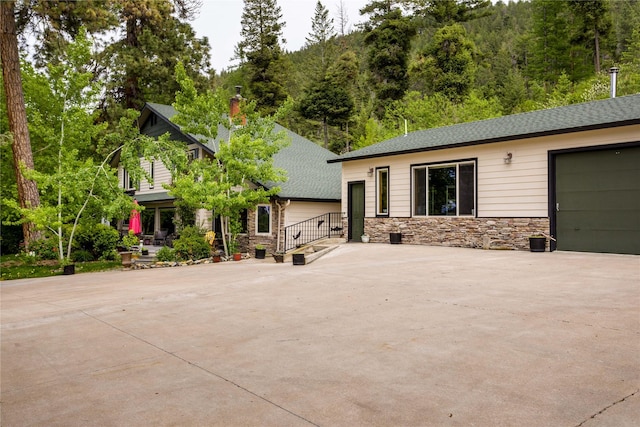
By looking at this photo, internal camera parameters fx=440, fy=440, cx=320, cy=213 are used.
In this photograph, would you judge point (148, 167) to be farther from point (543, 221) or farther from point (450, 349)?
point (450, 349)

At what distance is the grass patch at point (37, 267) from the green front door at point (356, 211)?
25.5 feet

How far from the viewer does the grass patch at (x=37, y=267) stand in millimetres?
11391

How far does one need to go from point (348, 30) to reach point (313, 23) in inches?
159

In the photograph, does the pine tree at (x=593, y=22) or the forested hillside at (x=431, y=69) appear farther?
the pine tree at (x=593, y=22)

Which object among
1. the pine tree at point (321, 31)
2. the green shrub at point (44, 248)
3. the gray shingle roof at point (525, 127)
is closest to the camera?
the gray shingle roof at point (525, 127)

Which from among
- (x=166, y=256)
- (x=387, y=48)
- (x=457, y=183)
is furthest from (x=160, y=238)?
(x=387, y=48)

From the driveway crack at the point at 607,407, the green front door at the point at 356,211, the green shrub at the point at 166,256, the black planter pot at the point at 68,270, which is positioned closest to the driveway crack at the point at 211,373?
the driveway crack at the point at 607,407

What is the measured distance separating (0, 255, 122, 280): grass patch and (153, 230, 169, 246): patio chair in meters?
6.50

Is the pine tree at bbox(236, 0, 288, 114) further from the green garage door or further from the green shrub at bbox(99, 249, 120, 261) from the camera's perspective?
the green garage door

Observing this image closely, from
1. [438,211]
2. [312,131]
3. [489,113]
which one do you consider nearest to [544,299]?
[438,211]

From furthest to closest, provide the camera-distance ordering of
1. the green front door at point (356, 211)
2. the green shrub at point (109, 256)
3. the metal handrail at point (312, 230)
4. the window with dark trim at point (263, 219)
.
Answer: the window with dark trim at point (263, 219), the metal handrail at point (312, 230), the green front door at point (356, 211), the green shrub at point (109, 256)

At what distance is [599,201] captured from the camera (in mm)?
10156

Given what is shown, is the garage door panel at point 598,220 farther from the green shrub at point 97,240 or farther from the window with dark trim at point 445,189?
the green shrub at point 97,240

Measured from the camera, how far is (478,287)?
655 cm
